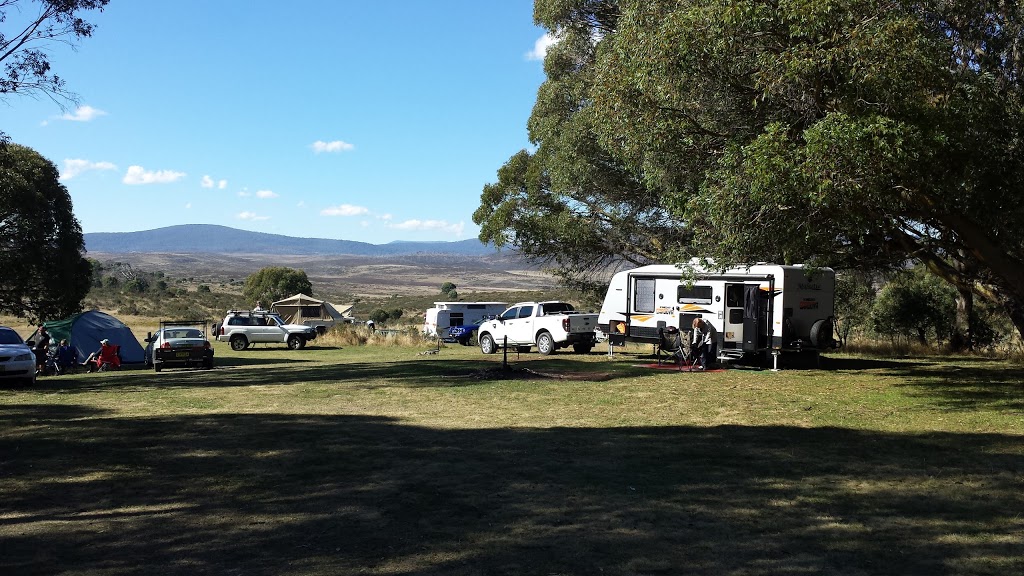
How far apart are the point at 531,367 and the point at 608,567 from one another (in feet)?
51.2

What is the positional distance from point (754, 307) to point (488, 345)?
1108 cm

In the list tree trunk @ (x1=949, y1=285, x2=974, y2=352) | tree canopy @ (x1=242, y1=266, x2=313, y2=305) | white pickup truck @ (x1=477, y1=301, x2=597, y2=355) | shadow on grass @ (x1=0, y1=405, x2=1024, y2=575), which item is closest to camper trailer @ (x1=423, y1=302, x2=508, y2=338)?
white pickup truck @ (x1=477, y1=301, x2=597, y2=355)

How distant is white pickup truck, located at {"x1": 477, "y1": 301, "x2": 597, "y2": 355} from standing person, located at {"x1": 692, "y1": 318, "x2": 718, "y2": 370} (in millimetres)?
6598

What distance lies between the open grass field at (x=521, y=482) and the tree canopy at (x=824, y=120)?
115 inches

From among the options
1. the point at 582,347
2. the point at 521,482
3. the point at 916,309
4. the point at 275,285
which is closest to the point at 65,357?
the point at 582,347

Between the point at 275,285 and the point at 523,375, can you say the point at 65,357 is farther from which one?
the point at 275,285

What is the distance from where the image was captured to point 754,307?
65.0ft

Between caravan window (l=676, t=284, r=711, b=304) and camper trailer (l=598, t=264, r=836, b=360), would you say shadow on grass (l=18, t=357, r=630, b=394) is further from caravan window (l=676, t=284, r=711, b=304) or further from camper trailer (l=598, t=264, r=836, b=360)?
caravan window (l=676, t=284, r=711, b=304)

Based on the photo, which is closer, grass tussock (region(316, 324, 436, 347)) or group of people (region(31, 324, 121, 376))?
group of people (region(31, 324, 121, 376))

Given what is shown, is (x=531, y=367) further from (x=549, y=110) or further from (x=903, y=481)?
(x=903, y=481)

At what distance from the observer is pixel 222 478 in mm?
8305

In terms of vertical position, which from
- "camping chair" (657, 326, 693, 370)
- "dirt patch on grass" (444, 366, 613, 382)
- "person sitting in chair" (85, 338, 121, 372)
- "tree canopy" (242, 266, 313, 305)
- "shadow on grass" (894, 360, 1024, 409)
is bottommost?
"person sitting in chair" (85, 338, 121, 372)

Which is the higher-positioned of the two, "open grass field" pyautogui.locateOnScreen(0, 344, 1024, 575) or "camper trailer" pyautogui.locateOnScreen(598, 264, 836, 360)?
"camper trailer" pyautogui.locateOnScreen(598, 264, 836, 360)

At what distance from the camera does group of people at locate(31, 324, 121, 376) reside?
2233 centimetres
